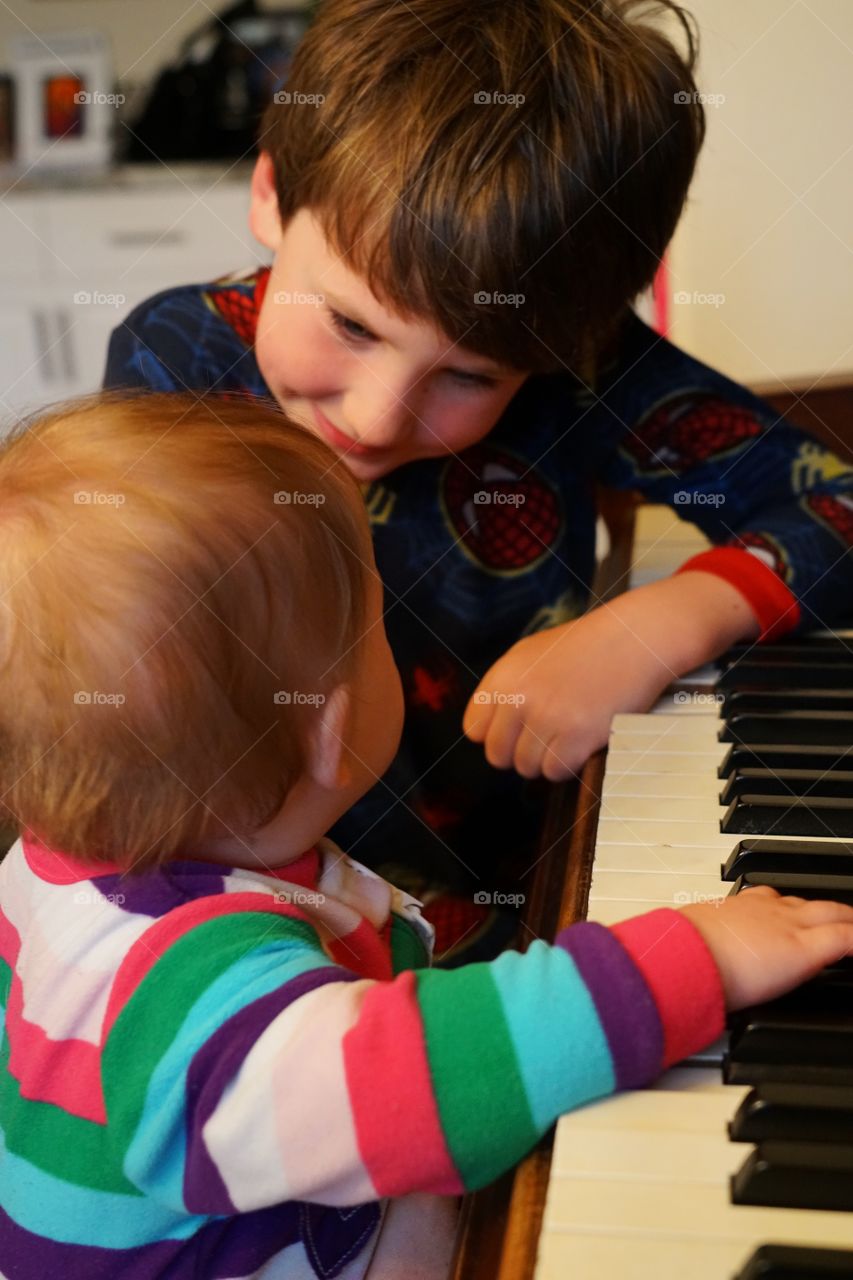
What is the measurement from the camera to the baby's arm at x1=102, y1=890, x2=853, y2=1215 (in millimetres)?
569

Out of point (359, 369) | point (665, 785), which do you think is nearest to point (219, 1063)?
point (665, 785)

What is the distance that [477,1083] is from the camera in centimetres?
57

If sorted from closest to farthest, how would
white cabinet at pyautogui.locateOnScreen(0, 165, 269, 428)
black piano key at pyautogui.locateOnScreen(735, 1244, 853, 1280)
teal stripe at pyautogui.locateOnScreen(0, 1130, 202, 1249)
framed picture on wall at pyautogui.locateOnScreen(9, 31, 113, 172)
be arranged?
black piano key at pyautogui.locateOnScreen(735, 1244, 853, 1280) → teal stripe at pyautogui.locateOnScreen(0, 1130, 202, 1249) → white cabinet at pyautogui.locateOnScreen(0, 165, 269, 428) → framed picture on wall at pyautogui.locateOnScreen(9, 31, 113, 172)

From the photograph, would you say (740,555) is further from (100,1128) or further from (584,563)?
(100,1128)

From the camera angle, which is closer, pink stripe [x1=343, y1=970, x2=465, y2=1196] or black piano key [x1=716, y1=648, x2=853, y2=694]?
pink stripe [x1=343, y1=970, x2=465, y2=1196]

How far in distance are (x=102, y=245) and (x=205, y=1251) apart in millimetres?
3672

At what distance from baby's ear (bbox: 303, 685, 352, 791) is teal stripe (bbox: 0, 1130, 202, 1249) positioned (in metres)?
0.24

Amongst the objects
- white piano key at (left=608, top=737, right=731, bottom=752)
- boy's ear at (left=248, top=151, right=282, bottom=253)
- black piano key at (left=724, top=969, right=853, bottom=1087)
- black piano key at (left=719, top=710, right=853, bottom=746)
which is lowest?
white piano key at (left=608, top=737, right=731, bottom=752)

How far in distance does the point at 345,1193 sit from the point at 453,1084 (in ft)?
0.26

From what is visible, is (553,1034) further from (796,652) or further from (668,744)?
(796,652)

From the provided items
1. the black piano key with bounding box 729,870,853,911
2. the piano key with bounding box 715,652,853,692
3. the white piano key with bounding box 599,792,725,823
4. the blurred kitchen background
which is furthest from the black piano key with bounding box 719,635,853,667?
the blurred kitchen background

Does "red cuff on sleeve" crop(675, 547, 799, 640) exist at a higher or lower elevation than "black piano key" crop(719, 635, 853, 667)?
higher

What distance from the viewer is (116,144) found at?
4059 millimetres

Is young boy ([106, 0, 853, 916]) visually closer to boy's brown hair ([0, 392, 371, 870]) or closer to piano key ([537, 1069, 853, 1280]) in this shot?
boy's brown hair ([0, 392, 371, 870])
